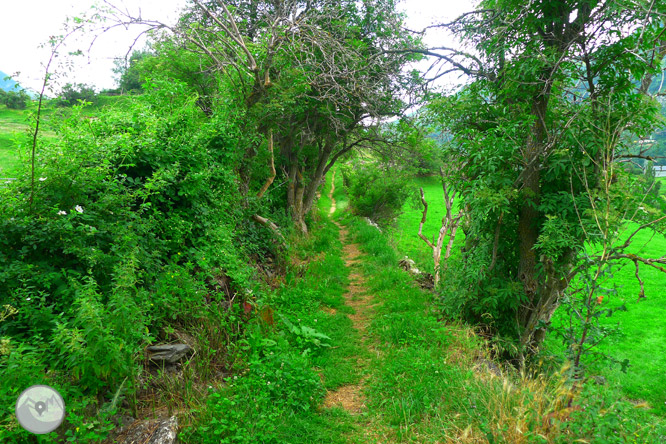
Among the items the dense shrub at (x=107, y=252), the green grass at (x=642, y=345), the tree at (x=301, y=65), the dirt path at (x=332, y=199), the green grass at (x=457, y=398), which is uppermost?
the tree at (x=301, y=65)

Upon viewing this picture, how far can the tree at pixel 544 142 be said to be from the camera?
14.9 feet

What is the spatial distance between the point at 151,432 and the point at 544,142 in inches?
240

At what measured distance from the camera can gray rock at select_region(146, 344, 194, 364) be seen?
3794 mm

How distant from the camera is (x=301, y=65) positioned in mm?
7535

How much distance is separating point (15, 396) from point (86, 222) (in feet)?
Answer: 6.16

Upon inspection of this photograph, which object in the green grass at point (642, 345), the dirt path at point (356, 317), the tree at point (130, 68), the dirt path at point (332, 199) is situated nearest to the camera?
the dirt path at point (356, 317)

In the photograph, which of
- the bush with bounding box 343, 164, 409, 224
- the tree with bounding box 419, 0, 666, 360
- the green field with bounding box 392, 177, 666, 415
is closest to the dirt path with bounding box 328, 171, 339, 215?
the bush with bounding box 343, 164, 409, 224

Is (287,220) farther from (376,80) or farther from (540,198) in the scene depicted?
(540,198)

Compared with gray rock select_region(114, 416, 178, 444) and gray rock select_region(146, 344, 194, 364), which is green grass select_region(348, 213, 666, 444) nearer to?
gray rock select_region(114, 416, 178, 444)

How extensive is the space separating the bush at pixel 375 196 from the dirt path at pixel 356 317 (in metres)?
8.18

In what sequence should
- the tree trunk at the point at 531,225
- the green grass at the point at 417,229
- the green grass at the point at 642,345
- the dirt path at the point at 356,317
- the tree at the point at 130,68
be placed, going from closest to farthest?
the dirt path at the point at 356,317
the tree trunk at the point at 531,225
the tree at the point at 130,68
the green grass at the point at 642,345
the green grass at the point at 417,229

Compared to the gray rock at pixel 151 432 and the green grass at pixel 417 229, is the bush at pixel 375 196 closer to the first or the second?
the green grass at pixel 417 229

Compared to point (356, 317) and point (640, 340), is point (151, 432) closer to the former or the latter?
point (356, 317)

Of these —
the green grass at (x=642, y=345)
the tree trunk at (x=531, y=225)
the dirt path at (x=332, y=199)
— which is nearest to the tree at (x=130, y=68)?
the tree trunk at (x=531, y=225)
